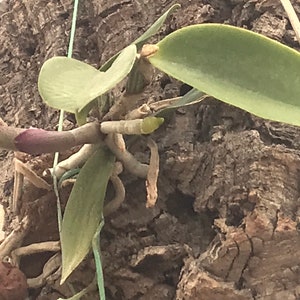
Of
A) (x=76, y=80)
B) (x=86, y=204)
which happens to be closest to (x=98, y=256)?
(x=86, y=204)

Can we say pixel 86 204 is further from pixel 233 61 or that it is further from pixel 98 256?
pixel 233 61

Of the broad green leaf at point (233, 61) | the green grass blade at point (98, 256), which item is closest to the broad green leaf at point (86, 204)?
the green grass blade at point (98, 256)

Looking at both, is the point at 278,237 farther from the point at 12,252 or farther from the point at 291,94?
the point at 12,252

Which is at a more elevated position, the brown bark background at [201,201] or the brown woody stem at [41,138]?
the brown woody stem at [41,138]

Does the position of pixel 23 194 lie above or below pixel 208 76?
below

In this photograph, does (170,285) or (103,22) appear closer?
(170,285)

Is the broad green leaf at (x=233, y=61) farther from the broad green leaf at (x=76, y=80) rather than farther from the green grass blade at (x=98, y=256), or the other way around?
the green grass blade at (x=98, y=256)

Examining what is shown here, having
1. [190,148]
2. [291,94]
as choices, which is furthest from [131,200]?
[291,94]
